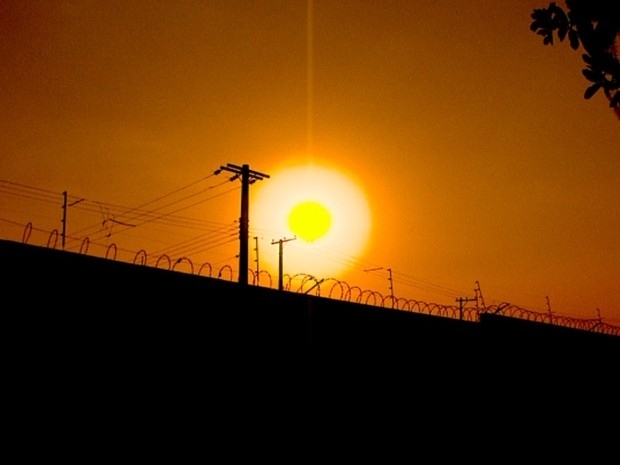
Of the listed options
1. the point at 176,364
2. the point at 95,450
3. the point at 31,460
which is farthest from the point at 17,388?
the point at 176,364

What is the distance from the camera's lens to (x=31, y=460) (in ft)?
13.6

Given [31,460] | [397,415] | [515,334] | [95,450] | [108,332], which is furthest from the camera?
[515,334]

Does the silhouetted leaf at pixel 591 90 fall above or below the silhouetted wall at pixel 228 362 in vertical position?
above

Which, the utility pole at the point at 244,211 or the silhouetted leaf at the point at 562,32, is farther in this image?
the utility pole at the point at 244,211

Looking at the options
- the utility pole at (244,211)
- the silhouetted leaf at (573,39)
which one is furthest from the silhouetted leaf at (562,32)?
the utility pole at (244,211)

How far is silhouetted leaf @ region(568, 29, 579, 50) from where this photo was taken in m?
2.58

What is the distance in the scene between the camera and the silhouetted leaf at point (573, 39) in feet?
8.46

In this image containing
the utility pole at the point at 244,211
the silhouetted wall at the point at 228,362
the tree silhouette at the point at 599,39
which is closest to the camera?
the tree silhouette at the point at 599,39

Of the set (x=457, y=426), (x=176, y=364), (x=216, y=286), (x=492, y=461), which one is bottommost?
(x=492, y=461)

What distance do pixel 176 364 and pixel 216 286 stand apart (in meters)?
0.95

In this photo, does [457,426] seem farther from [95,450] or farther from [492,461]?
[95,450]

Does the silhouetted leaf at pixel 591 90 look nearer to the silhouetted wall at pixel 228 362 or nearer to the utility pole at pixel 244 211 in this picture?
the silhouetted wall at pixel 228 362

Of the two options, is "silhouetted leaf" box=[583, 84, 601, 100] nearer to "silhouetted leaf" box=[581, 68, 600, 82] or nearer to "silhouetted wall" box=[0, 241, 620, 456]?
"silhouetted leaf" box=[581, 68, 600, 82]

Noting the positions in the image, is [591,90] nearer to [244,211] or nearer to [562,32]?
[562,32]
